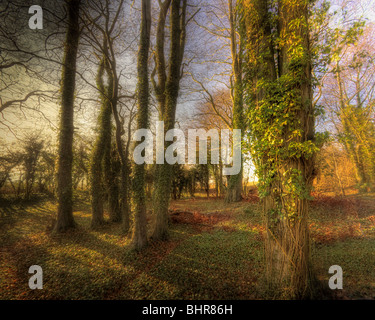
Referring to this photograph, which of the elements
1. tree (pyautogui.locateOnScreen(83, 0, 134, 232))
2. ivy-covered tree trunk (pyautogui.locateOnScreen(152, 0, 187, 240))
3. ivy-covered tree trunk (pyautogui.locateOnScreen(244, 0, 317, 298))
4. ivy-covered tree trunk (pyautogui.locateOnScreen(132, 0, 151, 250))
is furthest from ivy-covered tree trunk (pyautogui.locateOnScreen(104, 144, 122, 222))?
ivy-covered tree trunk (pyautogui.locateOnScreen(244, 0, 317, 298))

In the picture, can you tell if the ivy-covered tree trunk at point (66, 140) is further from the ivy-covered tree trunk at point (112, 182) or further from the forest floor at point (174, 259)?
the ivy-covered tree trunk at point (112, 182)

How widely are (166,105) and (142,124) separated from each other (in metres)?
1.76

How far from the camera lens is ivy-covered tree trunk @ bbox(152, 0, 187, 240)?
253 inches

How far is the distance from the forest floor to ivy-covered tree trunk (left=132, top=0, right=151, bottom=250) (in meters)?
0.67

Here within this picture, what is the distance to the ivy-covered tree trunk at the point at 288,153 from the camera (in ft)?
10.2

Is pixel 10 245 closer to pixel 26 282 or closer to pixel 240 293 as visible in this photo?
pixel 26 282

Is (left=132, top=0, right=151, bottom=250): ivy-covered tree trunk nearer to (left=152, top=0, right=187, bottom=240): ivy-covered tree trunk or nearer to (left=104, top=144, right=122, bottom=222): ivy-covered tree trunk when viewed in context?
(left=152, top=0, right=187, bottom=240): ivy-covered tree trunk

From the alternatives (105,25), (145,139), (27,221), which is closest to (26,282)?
(145,139)

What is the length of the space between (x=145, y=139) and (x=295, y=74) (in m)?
5.07

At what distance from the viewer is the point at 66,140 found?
754 centimetres

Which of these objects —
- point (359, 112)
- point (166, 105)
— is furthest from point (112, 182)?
point (359, 112)

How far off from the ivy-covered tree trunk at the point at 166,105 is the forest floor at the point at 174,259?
108 centimetres
